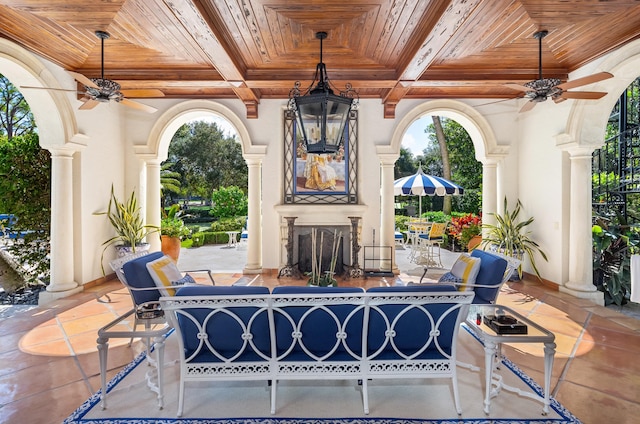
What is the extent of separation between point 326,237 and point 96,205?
3920 millimetres

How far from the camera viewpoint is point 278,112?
6.59 metres

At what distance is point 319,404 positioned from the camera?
2385mm

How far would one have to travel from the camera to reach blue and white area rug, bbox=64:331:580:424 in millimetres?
2223

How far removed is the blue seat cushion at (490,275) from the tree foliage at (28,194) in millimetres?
6267

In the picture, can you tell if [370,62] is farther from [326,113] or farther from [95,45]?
[95,45]

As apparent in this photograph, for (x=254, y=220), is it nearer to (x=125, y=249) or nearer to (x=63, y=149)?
(x=125, y=249)

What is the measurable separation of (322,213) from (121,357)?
401cm

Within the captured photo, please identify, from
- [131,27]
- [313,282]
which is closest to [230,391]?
[313,282]

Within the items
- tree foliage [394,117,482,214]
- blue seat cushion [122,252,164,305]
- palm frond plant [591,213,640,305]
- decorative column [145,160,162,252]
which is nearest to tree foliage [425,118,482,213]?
tree foliage [394,117,482,214]

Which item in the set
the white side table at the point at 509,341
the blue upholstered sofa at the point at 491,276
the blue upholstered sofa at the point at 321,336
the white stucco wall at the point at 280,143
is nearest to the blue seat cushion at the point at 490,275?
the blue upholstered sofa at the point at 491,276

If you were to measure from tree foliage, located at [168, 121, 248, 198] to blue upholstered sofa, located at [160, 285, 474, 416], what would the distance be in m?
14.3

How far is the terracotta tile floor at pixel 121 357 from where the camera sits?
96.3 inches

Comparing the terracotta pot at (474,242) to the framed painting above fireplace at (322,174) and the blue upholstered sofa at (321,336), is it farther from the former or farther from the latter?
the blue upholstered sofa at (321,336)

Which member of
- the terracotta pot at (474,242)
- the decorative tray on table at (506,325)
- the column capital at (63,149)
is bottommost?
the decorative tray on table at (506,325)
